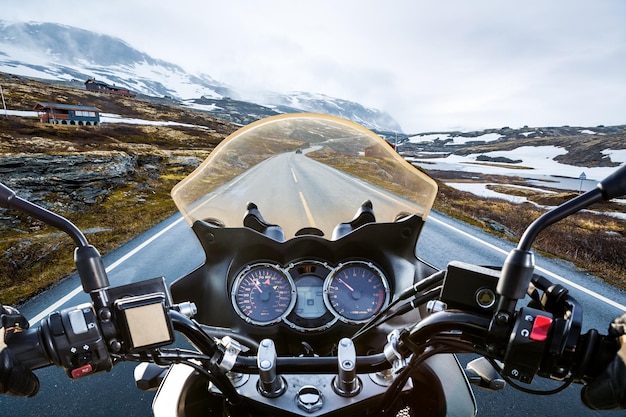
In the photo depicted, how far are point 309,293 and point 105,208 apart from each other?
1565 centimetres

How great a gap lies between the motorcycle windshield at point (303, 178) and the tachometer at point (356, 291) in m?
0.40

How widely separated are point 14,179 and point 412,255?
22.7 metres

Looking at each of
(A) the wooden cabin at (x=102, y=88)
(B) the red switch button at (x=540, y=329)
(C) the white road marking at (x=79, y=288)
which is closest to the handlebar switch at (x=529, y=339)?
(B) the red switch button at (x=540, y=329)

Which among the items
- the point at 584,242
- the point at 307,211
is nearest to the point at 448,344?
the point at 307,211

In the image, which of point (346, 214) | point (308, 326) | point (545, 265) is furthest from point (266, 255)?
point (545, 265)

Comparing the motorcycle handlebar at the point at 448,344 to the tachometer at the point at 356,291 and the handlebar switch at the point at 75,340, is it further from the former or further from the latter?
the tachometer at the point at 356,291

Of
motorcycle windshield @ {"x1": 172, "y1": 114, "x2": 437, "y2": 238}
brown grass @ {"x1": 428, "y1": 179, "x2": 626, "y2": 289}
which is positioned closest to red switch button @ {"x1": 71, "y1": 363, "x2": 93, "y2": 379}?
motorcycle windshield @ {"x1": 172, "y1": 114, "x2": 437, "y2": 238}

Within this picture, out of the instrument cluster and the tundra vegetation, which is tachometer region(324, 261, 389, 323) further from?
the tundra vegetation

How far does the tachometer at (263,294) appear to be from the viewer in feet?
7.66

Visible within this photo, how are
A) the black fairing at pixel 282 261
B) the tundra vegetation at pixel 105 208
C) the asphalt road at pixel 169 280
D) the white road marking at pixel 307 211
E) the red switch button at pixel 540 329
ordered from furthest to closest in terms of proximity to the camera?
1. the tundra vegetation at pixel 105 208
2. the asphalt road at pixel 169 280
3. the white road marking at pixel 307 211
4. the black fairing at pixel 282 261
5. the red switch button at pixel 540 329

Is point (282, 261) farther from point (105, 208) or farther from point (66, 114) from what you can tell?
point (66, 114)

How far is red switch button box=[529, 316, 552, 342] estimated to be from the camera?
3.24 feet

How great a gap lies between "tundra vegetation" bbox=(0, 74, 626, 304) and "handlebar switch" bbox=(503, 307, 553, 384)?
173 centimetres

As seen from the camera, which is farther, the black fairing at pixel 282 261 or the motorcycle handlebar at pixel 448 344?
the black fairing at pixel 282 261
